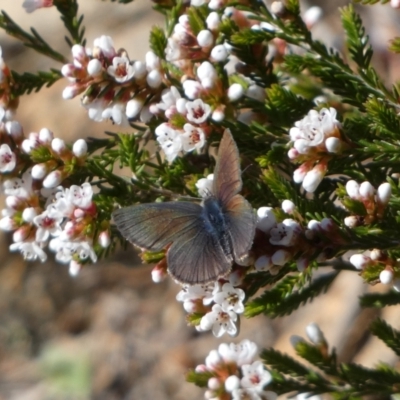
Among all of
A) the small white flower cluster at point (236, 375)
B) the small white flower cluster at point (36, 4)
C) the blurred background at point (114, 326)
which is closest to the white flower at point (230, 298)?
the small white flower cluster at point (236, 375)

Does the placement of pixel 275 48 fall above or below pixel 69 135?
above

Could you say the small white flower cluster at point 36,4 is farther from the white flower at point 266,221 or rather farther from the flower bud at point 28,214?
the white flower at point 266,221

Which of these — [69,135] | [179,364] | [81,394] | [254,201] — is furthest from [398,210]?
A: [69,135]

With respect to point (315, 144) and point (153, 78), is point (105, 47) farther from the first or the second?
point (315, 144)

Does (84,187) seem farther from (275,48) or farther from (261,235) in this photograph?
(275,48)

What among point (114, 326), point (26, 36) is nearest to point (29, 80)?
point (26, 36)

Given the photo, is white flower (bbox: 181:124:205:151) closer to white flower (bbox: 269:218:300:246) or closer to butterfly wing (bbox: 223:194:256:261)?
butterfly wing (bbox: 223:194:256:261)

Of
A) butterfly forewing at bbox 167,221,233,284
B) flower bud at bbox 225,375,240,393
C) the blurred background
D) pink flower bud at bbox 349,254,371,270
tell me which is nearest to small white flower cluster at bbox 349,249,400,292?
pink flower bud at bbox 349,254,371,270
